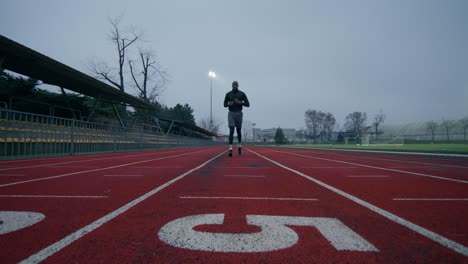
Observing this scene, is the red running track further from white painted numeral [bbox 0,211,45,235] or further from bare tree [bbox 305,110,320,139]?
bare tree [bbox 305,110,320,139]

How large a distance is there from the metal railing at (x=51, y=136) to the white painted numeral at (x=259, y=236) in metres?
8.74

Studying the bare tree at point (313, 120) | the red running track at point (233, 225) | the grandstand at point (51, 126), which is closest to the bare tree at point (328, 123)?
the bare tree at point (313, 120)

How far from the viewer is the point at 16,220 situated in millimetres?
1791

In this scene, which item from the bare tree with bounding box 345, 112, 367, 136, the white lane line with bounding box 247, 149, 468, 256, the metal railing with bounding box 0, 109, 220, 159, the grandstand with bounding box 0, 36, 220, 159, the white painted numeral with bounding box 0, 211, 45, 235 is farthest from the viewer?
the bare tree with bounding box 345, 112, 367, 136

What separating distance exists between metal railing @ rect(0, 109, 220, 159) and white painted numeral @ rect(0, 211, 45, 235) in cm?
755

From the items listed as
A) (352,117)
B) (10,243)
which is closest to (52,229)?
(10,243)

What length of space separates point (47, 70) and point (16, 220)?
12527 mm

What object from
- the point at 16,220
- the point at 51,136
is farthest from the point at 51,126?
the point at 16,220

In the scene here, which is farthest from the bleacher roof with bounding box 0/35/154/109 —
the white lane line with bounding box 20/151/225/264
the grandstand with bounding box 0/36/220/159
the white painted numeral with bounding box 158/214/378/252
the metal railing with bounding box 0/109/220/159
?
the white painted numeral with bounding box 158/214/378/252

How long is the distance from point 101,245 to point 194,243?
20.9 inches

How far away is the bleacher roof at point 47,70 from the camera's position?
30.0 ft

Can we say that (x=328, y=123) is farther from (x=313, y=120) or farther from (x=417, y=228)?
(x=417, y=228)

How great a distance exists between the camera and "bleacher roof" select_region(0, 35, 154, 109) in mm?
9133

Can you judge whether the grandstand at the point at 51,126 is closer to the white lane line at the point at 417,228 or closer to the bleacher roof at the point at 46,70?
the bleacher roof at the point at 46,70
